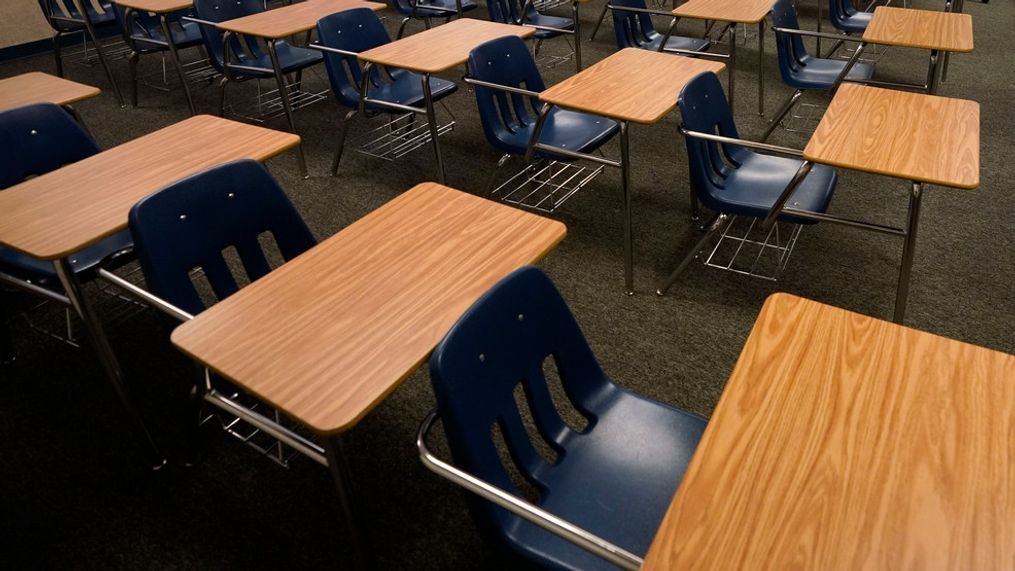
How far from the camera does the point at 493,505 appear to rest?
1165 millimetres

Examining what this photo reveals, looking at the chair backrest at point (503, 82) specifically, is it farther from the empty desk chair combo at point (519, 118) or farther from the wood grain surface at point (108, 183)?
the wood grain surface at point (108, 183)

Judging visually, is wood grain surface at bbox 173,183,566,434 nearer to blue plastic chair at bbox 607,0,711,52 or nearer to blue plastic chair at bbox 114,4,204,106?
blue plastic chair at bbox 607,0,711,52

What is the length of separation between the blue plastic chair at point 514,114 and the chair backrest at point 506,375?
56.2 inches

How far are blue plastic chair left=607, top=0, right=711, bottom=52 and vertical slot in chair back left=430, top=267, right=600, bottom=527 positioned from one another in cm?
298

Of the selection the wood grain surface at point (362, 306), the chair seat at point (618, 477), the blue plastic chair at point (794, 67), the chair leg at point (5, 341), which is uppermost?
the wood grain surface at point (362, 306)

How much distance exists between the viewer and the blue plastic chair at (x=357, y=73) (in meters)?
3.36

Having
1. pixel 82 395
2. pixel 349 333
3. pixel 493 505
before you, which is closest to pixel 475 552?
pixel 493 505

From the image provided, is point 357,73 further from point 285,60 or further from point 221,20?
point 221,20

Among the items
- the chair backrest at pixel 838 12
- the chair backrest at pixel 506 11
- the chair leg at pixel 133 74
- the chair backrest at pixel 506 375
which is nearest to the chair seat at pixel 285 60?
the chair leg at pixel 133 74

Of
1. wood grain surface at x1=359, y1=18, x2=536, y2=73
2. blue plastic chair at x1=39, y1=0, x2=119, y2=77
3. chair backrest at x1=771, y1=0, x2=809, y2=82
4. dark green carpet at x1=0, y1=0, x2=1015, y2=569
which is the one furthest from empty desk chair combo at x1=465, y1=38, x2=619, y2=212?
blue plastic chair at x1=39, y1=0, x2=119, y2=77

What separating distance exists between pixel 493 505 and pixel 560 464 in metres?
0.26

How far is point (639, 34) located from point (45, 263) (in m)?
3.36

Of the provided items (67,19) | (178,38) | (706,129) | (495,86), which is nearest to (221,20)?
(178,38)

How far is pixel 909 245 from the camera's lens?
6.81 feet
